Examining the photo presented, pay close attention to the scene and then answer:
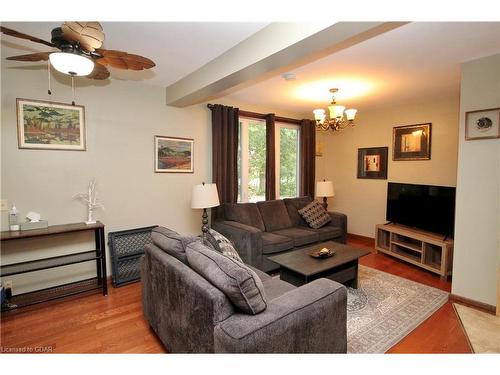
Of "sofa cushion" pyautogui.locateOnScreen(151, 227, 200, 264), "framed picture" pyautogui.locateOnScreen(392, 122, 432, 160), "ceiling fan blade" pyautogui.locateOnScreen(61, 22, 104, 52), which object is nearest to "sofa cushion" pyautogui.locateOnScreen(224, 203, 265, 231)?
"sofa cushion" pyautogui.locateOnScreen(151, 227, 200, 264)

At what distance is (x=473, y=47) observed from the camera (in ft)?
7.48

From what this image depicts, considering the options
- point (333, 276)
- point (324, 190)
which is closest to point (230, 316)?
point (333, 276)

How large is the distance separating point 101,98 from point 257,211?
2515 millimetres

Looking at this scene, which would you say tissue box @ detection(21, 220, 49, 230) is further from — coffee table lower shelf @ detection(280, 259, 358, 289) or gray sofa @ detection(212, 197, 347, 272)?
coffee table lower shelf @ detection(280, 259, 358, 289)

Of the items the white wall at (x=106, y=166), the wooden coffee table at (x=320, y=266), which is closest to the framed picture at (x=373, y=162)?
the wooden coffee table at (x=320, y=266)

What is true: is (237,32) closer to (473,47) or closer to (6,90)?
(473,47)

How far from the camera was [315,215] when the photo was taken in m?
4.25

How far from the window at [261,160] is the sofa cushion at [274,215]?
17.7 inches

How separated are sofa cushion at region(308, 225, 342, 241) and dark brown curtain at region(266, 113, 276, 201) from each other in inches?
38.7

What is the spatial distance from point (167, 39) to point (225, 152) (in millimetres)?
1936

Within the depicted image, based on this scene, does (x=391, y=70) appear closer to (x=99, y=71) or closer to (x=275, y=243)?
(x=275, y=243)

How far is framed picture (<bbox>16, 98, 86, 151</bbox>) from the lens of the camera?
8.61 feet
